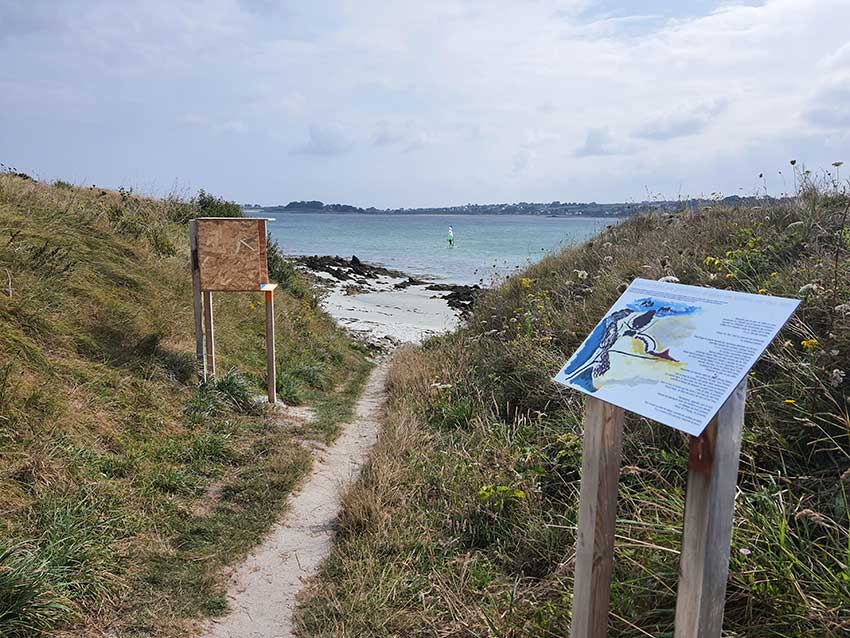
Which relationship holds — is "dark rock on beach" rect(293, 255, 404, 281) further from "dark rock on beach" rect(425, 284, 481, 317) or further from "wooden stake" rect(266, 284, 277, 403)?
"wooden stake" rect(266, 284, 277, 403)

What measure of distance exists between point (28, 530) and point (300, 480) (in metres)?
2.53

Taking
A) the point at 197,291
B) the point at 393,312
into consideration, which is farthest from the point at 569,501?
the point at 393,312

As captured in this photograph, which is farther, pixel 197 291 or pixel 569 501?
pixel 197 291

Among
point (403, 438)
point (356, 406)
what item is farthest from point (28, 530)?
point (356, 406)

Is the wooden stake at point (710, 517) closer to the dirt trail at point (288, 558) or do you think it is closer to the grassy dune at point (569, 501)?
the grassy dune at point (569, 501)

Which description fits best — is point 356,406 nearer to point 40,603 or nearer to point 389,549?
point 389,549

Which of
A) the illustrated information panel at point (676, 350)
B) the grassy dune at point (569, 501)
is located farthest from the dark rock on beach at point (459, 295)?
the illustrated information panel at point (676, 350)

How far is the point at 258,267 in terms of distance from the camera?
8211 mm

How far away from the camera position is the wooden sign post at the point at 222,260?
8.06 meters

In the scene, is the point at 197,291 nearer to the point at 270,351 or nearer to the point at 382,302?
the point at 270,351

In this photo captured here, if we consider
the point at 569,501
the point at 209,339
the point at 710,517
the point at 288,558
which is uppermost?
the point at 710,517

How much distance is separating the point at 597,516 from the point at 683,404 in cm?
78

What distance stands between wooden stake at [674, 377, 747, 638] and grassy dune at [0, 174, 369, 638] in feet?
9.58

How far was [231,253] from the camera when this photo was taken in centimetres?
814
